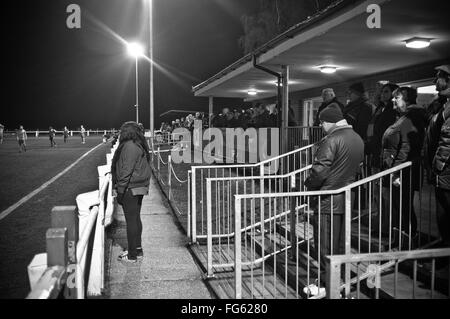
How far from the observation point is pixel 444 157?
4.19 metres

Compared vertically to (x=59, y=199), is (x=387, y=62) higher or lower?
higher

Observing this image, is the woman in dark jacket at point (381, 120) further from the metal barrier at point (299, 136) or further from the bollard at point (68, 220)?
the bollard at point (68, 220)

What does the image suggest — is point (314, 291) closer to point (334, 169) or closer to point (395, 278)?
point (334, 169)

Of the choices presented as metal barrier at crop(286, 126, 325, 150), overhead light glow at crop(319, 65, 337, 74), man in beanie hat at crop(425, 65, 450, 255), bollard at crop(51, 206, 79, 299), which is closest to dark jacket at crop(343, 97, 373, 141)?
metal barrier at crop(286, 126, 325, 150)

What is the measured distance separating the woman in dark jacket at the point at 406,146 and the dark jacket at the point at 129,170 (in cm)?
330

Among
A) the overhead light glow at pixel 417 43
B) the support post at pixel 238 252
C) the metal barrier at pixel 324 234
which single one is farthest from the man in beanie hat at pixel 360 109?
the support post at pixel 238 252

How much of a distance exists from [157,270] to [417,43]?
5.92 m

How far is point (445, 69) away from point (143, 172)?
395 centimetres

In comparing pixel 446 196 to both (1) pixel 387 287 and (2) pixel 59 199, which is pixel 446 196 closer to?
(1) pixel 387 287

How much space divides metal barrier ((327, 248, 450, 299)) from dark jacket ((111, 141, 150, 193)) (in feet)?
9.95

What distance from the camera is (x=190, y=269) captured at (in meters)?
5.58

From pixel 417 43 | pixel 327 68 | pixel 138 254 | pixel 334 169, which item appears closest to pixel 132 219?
pixel 138 254

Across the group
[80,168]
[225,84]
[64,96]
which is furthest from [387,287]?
[64,96]

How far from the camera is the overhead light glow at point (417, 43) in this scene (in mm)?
7478
